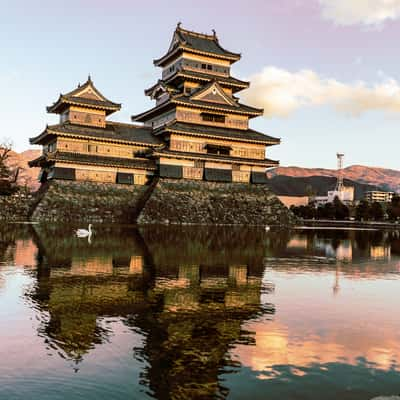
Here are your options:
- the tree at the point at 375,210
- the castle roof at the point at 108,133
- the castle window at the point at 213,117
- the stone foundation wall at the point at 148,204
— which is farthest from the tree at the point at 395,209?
the castle roof at the point at 108,133

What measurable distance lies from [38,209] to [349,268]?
1370 inches

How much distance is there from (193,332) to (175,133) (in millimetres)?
44112

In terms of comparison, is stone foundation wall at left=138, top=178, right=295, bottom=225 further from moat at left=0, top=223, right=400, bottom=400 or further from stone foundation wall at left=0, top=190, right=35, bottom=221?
moat at left=0, top=223, right=400, bottom=400

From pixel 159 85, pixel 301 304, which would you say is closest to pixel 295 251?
pixel 301 304

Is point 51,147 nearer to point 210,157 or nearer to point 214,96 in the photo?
point 210,157

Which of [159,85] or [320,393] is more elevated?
[159,85]

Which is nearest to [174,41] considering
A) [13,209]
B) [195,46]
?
[195,46]

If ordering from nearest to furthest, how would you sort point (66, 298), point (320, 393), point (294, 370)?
point (320, 393), point (294, 370), point (66, 298)

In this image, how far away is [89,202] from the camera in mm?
47281

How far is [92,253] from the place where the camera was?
19500 mm

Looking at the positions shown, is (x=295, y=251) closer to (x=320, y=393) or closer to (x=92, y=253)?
(x=92, y=253)

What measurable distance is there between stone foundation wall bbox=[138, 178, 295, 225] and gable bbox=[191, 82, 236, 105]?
401 inches

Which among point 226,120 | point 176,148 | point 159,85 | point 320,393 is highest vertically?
point 159,85

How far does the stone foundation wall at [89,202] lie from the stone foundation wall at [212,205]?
2.78 metres
